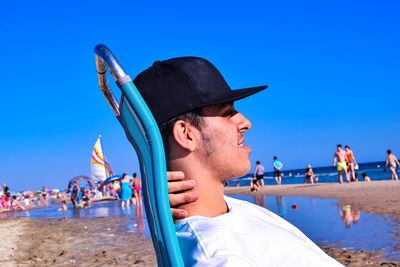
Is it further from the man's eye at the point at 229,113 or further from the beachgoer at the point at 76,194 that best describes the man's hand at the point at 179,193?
the beachgoer at the point at 76,194

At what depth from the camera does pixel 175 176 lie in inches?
73.3

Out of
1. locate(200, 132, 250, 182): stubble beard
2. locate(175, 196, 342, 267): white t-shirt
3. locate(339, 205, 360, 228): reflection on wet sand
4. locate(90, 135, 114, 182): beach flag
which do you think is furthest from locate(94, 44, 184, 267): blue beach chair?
locate(90, 135, 114, 182): beach flag

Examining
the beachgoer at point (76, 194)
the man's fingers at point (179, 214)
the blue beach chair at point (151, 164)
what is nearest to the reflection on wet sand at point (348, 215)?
the man's fingers at point (179, 214)

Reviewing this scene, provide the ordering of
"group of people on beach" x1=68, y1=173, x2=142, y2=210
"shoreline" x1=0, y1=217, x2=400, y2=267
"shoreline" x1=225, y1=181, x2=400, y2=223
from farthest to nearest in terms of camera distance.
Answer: "group of people on beach" x1=68, y1=173, x2=142, y2=210 → "shoreline" x1=225, y1=181, x2=400, y2=223 → "shoreline" x1=0, y1=217, x2=400, y2=267

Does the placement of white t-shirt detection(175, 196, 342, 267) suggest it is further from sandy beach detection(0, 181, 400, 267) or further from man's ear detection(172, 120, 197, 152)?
sandy beach detection(0, 181, 400, 267)

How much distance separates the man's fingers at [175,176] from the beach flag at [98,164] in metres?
53.4

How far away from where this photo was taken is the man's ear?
187cm

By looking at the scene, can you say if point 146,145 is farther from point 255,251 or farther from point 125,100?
point 255,251

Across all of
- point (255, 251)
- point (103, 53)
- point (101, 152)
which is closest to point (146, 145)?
point (103, 53)


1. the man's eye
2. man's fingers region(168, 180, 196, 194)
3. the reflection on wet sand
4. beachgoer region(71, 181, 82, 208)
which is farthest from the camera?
beachgoer region(71, 181, 82, 208)

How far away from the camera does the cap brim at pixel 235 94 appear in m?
1.85

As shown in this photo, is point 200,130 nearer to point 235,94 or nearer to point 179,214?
point 235,94

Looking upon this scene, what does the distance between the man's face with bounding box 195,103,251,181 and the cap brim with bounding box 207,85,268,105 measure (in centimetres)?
6

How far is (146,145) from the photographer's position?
5.52ft
